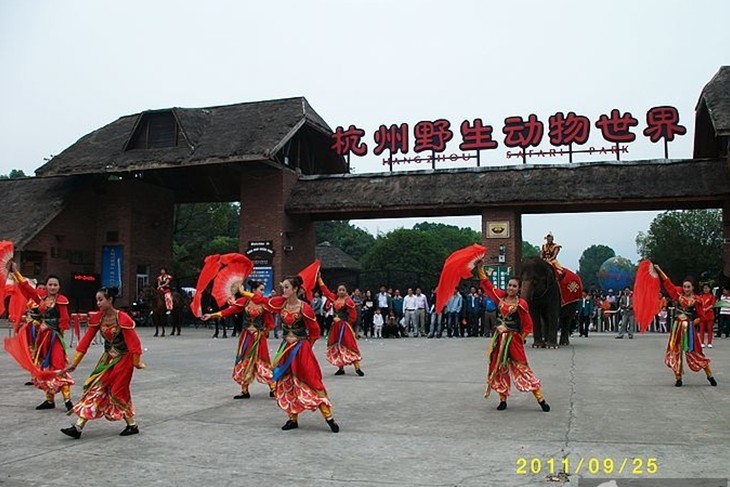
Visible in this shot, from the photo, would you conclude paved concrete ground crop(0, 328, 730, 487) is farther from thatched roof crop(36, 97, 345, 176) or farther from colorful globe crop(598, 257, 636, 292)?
colorful globe crop(598, 257, 636, 292)

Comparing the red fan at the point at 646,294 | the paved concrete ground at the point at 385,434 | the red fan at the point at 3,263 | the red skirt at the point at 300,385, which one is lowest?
the paved concrete ground at the point at 385,434

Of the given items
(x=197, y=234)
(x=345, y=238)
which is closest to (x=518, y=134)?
(x=197, y=234)

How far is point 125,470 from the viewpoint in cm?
559

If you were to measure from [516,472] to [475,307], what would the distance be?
17678 mm

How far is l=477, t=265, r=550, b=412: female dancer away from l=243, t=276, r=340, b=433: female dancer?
2127 mm

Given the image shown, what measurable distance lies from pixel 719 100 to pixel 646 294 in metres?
15.0

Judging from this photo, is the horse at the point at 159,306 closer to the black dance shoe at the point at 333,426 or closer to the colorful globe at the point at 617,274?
the black dance shoe at the point at 333,426

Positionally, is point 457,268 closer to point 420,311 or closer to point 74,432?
point 74,432

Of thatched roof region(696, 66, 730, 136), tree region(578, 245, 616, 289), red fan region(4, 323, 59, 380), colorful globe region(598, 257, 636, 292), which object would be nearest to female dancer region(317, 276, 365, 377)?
red fan region(4, 323, 59, 380)

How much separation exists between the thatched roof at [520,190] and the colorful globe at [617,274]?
16.7m

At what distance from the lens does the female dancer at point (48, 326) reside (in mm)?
8609

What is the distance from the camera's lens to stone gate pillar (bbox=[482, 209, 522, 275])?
961 inches

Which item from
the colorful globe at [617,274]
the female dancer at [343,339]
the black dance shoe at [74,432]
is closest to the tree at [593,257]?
the colorful globe at [617,274]

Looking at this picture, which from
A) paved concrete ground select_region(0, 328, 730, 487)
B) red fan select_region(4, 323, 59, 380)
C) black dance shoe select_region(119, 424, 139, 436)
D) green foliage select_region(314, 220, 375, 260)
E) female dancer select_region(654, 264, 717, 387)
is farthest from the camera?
green foliage select_region(314, 220, 375, 260)
